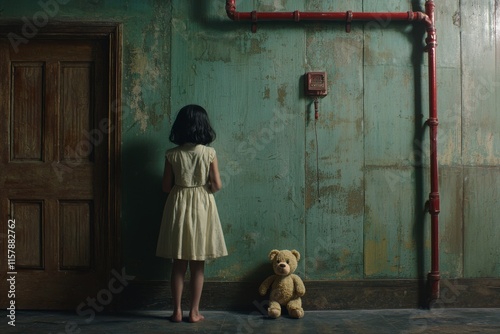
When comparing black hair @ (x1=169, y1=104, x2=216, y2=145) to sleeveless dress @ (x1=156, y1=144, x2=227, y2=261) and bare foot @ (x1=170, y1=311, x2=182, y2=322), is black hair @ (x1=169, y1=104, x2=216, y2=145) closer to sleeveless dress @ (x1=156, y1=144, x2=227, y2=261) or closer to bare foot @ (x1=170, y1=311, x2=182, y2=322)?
sleeveless dress @ (x1=156, y1=144, x2=227, y2=261)

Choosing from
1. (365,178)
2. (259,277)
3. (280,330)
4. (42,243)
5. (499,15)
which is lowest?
(280,330)

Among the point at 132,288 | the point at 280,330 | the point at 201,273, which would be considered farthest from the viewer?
the point at 132,288

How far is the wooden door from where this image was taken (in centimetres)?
347

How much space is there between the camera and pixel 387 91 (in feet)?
11.7

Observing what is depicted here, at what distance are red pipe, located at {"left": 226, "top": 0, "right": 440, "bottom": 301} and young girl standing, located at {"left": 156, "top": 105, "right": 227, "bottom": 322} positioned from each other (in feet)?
2.62

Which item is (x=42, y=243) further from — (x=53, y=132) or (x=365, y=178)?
(x=365, y=178)

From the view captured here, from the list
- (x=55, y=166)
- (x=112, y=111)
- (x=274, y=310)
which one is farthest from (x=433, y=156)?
(x=55, y=166)

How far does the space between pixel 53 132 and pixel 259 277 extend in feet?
5.88

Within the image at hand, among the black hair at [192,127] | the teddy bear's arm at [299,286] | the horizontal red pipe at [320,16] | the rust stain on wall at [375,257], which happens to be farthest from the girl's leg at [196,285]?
the horizontal red pipe at [320,16]

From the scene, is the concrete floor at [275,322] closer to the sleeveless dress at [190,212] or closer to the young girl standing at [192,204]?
the young girl standing at [192,204]

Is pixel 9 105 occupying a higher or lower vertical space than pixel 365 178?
higher

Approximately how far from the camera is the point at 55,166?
137 inches

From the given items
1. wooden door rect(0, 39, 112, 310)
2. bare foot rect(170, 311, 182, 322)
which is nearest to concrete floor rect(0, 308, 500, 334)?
bare foot rect(170, 311, 182, 322)

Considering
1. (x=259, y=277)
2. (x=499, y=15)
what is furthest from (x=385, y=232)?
(x=499, y=15)
